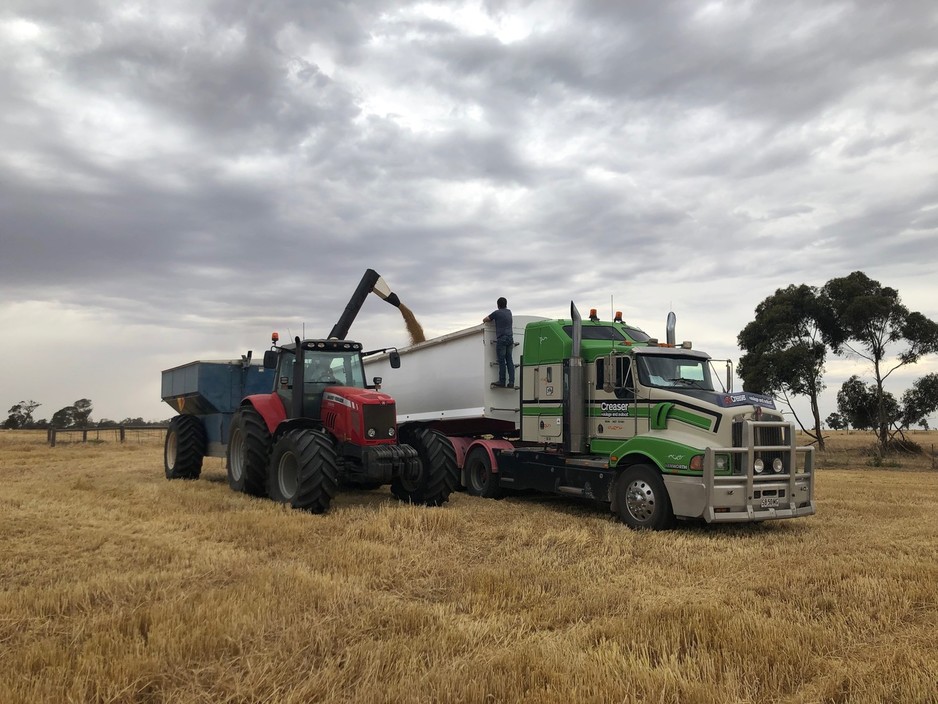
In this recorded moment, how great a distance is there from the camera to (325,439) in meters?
10.5

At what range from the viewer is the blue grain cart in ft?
48.5

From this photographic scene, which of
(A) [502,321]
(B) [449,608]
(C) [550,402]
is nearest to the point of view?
(B) [449,608]

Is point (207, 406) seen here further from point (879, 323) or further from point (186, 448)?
point (879, 323)

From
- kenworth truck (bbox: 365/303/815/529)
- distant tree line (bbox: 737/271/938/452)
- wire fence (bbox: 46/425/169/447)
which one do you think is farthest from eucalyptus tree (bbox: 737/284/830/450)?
wire fence (bbox: 46/425/169/447)

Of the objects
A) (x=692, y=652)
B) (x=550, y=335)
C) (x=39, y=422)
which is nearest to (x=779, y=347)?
(x=550, y=335)

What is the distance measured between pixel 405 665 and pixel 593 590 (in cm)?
237

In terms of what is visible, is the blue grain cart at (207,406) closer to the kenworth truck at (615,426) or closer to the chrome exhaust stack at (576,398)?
the kenworth truck at (615,426)

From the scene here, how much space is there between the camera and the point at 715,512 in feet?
30.8

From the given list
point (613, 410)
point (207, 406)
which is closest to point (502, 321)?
point (613, 410)

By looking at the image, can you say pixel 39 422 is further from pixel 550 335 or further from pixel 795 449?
pixel 795 449

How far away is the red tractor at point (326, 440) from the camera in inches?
412

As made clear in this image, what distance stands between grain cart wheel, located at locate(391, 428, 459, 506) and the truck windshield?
10.9ft

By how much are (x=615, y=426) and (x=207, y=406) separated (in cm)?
858

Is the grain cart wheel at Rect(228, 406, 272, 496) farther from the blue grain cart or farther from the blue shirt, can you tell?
the blue shirt
